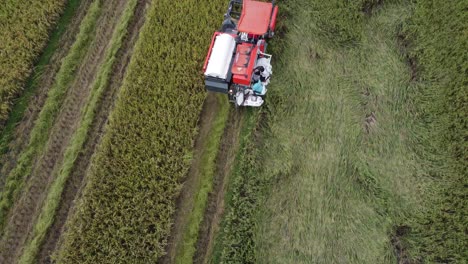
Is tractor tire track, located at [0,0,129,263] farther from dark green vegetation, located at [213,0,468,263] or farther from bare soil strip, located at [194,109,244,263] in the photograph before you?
dark green vegetation, located at [213,0,468,263]

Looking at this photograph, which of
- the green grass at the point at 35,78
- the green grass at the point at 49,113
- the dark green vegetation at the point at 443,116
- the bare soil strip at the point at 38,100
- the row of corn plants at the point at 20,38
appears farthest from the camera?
the row of corn plants at the point at 20,38

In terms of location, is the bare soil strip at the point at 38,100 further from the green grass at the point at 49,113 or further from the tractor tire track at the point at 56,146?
the tractor tire track at the point at 56,146

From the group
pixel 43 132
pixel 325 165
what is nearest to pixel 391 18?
pixel 325 165

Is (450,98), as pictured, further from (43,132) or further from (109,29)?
(43,132)

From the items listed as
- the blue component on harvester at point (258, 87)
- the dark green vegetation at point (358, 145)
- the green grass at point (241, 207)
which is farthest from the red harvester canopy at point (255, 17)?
the green grass at point (241, 207)

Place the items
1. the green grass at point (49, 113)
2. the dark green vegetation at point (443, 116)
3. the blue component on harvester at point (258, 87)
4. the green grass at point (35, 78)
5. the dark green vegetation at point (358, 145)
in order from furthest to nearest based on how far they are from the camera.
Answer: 1. the green grass at point (35, 78)
2. the blue component on harvester at point (258, 87)
3. the green grass at point (49, 113)
4. the dark green vegetation at point (358, 145)
5. the dark green vegetation at point (443, 116)

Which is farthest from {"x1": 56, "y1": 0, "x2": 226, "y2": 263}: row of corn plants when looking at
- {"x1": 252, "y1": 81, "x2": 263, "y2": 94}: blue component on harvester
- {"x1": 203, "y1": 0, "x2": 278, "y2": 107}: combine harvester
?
{"x1": 252, "y1": 81, "x2": 263, "y2": 94}: blue component on harvester
